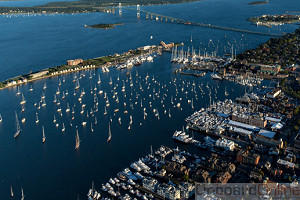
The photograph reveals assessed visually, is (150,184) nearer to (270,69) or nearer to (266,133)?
(266,133)

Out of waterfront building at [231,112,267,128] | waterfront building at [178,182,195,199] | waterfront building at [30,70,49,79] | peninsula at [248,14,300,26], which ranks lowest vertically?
A: waterfront building at [178,182,195,199]

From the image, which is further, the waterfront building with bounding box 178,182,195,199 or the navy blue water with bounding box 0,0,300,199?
the navy blue water with bounding box 0,0,300,199

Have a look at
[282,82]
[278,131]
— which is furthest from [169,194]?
[282,82]

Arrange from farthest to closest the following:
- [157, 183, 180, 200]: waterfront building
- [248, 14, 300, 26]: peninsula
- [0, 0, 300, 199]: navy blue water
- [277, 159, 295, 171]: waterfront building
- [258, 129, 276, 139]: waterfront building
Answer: [248, 14, 300, 26]: peninsula → [258, 129, 276, 139]: waterfront building → [0, 0, 300, 199]: navy blue water → [277, 159, 295, 171]: waterfront building → [157, 183, 180, 200]: waterfront building

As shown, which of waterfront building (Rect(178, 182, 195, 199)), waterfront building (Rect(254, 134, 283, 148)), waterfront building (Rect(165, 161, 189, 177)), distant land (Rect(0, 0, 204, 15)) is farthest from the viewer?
distant land (Rect(0, 0, 204, 15))

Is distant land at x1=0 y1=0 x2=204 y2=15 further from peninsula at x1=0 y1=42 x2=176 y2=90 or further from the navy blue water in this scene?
peninsula at x1=0 y1=42 x2=176 y2=90

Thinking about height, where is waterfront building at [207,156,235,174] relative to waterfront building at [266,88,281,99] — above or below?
below

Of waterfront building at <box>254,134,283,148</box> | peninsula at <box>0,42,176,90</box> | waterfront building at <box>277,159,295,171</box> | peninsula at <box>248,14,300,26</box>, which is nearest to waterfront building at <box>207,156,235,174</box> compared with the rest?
waterfront building at <box>277,159,295,171</box>
